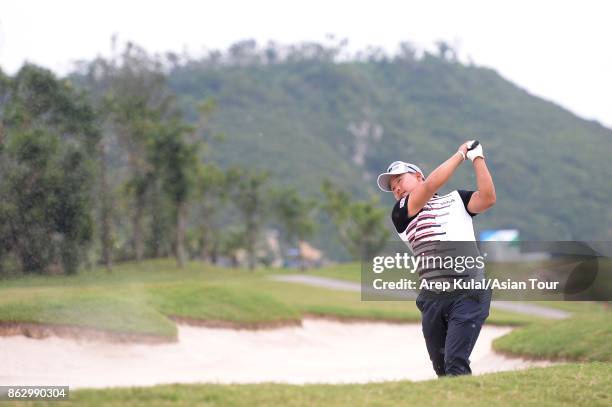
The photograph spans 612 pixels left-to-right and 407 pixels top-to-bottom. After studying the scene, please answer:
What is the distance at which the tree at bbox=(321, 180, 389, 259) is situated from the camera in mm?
67250

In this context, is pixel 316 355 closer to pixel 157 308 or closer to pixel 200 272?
pixel 157 308

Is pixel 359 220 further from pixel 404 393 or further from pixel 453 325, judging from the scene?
pixel 404 393

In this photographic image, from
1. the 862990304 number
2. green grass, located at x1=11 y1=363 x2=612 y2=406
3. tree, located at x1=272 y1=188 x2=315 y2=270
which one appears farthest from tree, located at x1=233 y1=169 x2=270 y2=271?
the 862990304 number

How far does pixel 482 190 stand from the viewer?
7750 millimetres

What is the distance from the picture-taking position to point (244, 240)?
269 feet

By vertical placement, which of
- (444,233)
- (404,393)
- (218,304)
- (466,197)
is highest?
(466,197)

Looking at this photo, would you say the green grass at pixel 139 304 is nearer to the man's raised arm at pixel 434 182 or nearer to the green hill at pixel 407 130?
the man's raised arm at pixel 434 182

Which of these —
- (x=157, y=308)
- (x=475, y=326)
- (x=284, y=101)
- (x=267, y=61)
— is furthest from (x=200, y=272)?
(x=267, y=61)

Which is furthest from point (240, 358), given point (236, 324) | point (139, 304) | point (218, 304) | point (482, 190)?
point (482, 190)

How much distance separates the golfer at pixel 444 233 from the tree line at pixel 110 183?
10081mm

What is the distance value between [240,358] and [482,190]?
12.8 m

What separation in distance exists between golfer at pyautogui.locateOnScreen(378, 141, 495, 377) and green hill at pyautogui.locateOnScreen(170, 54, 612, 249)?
170 feet

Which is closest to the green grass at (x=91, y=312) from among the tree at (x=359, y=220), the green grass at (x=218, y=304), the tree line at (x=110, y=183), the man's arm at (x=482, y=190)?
the tree line at (x=110, y=183)

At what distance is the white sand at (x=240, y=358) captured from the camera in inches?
561
